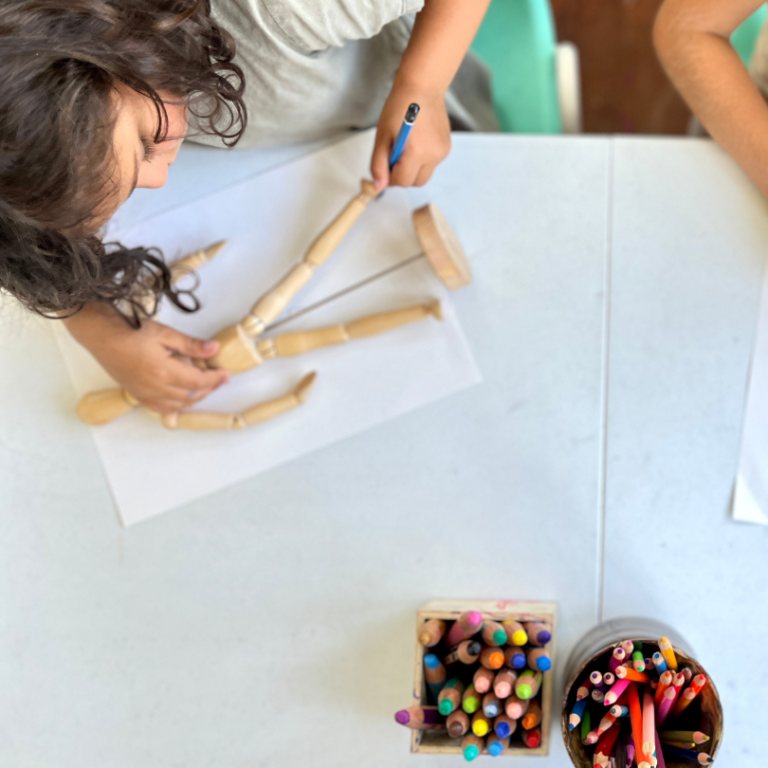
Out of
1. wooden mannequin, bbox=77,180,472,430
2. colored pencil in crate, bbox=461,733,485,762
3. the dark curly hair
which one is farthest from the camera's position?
wooden mannequin, bbox=77,180,472,430

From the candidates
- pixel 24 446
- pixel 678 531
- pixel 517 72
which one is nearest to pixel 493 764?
pixel 678 531

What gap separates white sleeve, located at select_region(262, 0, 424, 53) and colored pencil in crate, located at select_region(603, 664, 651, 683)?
45 centimetres

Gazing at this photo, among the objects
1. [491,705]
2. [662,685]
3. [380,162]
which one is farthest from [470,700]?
[380,162]

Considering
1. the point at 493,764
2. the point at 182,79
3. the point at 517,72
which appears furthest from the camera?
the point at 517,72

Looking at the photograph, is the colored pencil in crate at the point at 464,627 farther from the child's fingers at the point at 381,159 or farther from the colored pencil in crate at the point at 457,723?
the child's fingers at the point at 381,159

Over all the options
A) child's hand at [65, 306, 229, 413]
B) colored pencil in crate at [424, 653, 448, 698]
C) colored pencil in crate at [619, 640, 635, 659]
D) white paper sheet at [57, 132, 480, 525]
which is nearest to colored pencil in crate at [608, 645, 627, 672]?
colored pencil in crate at [619, 640, 635, 659]

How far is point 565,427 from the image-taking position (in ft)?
1.81

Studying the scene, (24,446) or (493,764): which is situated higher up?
(24,446)

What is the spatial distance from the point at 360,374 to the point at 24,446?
28 cm

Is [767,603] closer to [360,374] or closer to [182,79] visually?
[360,374]

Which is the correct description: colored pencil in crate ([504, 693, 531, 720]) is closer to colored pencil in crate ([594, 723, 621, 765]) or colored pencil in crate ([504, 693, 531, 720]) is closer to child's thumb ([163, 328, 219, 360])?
colored pencil in crate ([594, 723, 621, 765])

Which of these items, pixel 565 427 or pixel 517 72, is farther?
pixel 517 72

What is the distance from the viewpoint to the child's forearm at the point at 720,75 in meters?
0.52

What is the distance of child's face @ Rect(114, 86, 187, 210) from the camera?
0.38 m
